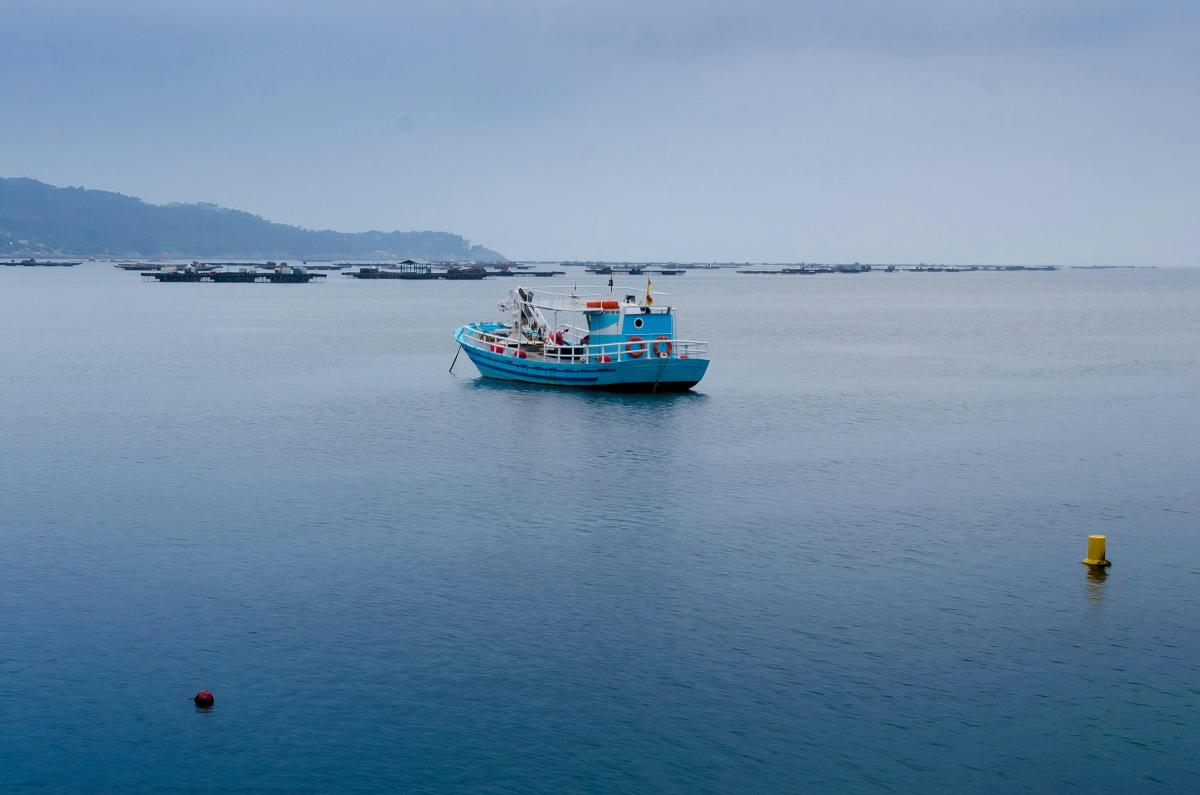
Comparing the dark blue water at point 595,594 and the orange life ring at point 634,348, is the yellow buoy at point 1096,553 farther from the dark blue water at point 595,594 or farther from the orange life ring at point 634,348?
the orange life ring at point 634,348

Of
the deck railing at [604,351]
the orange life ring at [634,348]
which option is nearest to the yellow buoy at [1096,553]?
the deck railing at [604,351]

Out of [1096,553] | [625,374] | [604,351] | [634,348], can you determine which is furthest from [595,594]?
[604,351]

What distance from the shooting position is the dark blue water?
69.7 ft

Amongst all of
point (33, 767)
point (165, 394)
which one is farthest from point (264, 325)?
point (33, 767)

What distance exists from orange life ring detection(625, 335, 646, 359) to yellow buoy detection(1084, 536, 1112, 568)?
34.0 m

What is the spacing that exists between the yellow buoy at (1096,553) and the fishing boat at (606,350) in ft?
104

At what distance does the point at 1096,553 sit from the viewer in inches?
1257

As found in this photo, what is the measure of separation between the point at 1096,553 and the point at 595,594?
13.6 m

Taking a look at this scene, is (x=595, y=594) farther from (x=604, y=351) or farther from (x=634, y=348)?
(x=604, y=351)

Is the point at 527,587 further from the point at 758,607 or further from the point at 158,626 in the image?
the point at 158,626

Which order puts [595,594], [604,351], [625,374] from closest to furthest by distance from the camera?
[595,594] < [625,374] < [604,351]

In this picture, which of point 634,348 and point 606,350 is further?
point 606,350

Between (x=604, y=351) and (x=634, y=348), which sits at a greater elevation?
(x=634, y=348)

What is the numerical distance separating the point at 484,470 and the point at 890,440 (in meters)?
18.6
